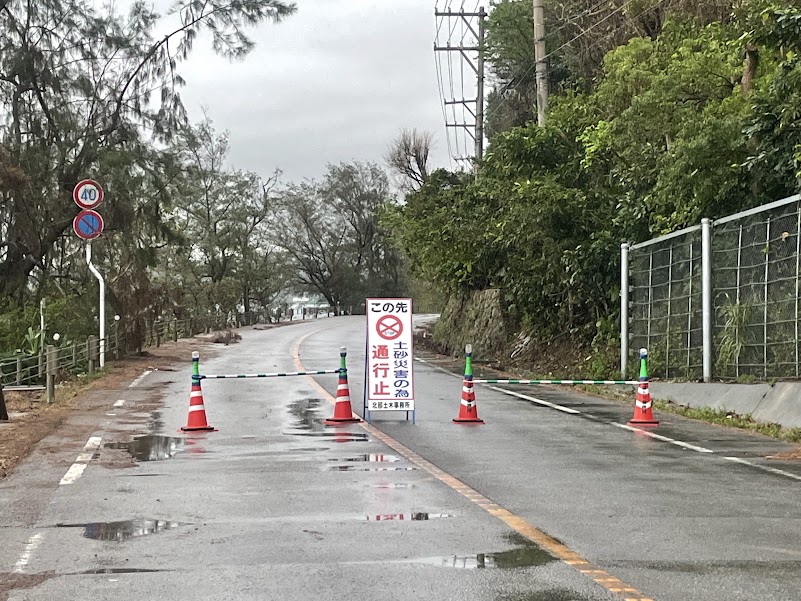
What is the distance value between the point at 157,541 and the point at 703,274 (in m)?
13.4

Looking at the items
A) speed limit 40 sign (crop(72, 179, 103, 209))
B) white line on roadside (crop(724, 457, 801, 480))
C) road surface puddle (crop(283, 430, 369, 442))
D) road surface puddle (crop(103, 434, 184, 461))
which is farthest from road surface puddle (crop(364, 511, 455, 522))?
speed limit 40 sign (crop(72, 179, 103, 209))

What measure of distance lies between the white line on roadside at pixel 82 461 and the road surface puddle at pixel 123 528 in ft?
7.63

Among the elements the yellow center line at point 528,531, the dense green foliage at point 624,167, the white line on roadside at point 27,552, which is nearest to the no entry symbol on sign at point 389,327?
the yellow center line at point 528,531

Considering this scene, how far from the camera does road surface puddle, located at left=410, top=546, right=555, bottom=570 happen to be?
709 cm

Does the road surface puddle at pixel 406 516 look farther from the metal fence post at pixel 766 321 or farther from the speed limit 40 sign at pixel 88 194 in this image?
the speed limit 40 sign at pixel 88 194

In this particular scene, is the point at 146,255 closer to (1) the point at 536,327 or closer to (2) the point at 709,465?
(1) the point at 536,327

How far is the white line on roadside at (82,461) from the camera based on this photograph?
1114 centimetres

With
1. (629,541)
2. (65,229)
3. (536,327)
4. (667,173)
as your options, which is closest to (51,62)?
(65,229)

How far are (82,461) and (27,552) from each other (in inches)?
191

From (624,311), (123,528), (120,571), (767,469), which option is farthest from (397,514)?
(624,311)

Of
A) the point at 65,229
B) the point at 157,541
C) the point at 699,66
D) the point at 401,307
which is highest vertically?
the point at 699,66

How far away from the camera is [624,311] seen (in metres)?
23.8

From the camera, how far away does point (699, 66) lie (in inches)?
908

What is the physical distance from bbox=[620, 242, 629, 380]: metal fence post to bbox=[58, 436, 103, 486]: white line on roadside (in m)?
12.5
